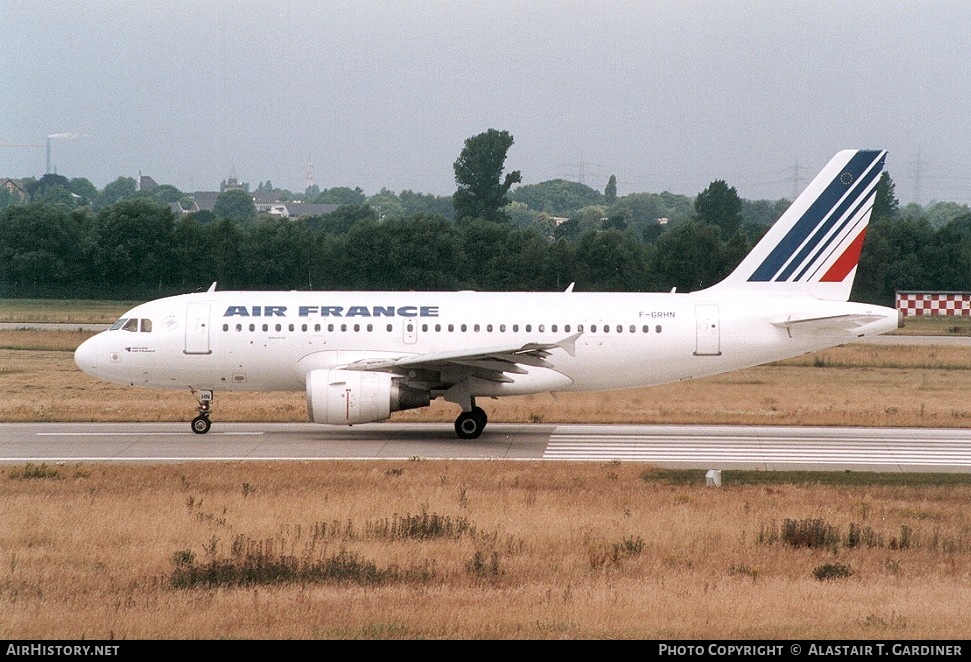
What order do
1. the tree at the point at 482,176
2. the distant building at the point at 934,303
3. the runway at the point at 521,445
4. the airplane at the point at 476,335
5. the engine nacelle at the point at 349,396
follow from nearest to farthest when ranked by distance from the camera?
the runway at the point at 521,445 → the engine nacelle at the point at 349,396 → the airplane at the point at 476,335 → the distant building at the point at 934,303 → the tree at the point at 482,176

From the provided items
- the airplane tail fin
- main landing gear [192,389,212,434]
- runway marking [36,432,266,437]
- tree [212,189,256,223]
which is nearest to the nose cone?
runway marking [36,432,266,437]

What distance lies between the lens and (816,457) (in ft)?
87.7

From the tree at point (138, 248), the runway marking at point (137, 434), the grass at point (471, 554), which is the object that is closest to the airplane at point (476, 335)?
the runway marking at point (137, 434)


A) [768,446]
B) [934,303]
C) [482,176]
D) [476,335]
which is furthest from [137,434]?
[482,176]

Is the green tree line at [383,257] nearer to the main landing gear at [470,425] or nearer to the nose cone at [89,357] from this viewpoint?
the nose cone at [89,357]

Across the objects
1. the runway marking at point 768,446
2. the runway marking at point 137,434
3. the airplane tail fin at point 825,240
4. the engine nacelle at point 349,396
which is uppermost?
the airplane tail fin at point 825,240

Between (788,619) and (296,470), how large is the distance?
479 inches

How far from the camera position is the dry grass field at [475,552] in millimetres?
13766

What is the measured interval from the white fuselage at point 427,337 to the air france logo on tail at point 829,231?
86 cm

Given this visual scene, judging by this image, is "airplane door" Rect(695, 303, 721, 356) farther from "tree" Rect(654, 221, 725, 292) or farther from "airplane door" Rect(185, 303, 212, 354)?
"tree" Rect(654, 221, 725, 292)

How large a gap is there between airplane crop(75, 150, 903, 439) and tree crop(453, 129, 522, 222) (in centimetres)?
7415

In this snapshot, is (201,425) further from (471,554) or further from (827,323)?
(827,323)

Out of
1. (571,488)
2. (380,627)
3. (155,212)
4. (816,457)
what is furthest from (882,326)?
(155,212)

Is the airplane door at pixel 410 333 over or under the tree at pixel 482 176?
under
